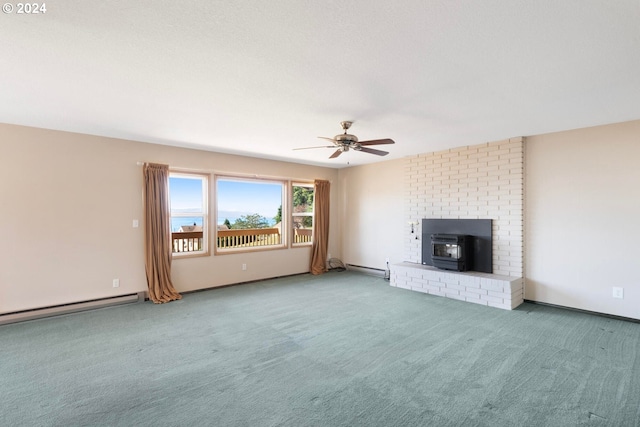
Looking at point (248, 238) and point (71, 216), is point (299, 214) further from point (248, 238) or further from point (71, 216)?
point (71, 216)

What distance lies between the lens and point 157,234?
16.2ft

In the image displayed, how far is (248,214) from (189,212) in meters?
1.28

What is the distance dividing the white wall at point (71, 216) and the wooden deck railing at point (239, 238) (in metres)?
0.36

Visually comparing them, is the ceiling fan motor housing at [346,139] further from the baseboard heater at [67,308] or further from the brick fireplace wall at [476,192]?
the baseboard heater at [67,308]

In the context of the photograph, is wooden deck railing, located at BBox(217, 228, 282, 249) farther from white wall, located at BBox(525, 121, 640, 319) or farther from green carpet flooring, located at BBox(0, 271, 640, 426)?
white wall, located at BBox(525, 121, 640, 319)

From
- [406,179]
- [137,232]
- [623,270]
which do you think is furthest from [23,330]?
[623,270]

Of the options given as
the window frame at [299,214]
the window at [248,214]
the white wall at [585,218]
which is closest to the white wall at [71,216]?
the window at [248,214]

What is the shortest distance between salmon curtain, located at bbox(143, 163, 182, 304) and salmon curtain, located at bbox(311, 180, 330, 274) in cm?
308

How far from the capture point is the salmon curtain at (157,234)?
16.0 ft

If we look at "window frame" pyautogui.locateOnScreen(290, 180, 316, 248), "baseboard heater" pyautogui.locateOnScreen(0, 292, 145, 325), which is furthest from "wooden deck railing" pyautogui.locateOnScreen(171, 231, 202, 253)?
"window frame" pyautogui.locateOnScreen(290, 180, 316, 248)

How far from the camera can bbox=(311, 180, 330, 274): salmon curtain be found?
7.13 metres

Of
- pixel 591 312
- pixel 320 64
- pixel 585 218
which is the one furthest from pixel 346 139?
pixel 591 312

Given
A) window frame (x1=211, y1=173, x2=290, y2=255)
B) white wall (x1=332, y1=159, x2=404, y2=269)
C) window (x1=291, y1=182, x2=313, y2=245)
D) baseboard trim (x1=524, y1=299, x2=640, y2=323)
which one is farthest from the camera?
window (x1=291, y1=182, x2=313, y2=245)

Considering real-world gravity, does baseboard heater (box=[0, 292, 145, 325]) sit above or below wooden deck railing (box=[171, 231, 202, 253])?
below
